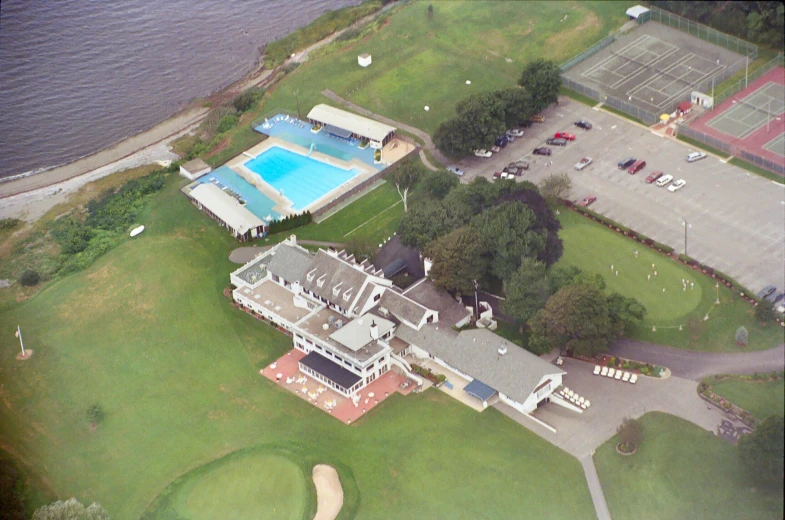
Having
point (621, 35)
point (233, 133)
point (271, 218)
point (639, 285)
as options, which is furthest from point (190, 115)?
point (639, 285)

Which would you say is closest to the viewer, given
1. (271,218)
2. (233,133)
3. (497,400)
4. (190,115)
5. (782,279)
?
(497,400)

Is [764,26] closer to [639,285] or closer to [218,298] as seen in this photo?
[639,285]

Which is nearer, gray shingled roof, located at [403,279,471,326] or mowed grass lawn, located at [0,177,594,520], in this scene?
mowed grass lawn, located at [0,177,594,520]

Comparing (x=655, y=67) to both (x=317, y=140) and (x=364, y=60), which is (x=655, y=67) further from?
(x=317, y=140)

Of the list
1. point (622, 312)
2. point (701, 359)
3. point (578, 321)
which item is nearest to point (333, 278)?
point (578, 321)

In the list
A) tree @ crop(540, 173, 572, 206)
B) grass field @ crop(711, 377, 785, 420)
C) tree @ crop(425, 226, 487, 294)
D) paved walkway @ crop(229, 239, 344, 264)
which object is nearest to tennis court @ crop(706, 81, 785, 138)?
tree @ crop(540, 173, 572, 206)

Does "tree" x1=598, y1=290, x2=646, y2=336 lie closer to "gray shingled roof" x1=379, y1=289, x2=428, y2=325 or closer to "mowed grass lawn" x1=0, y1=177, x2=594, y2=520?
"mowed grass lawn" x1=0, y1=177, x2=594, y2=520
